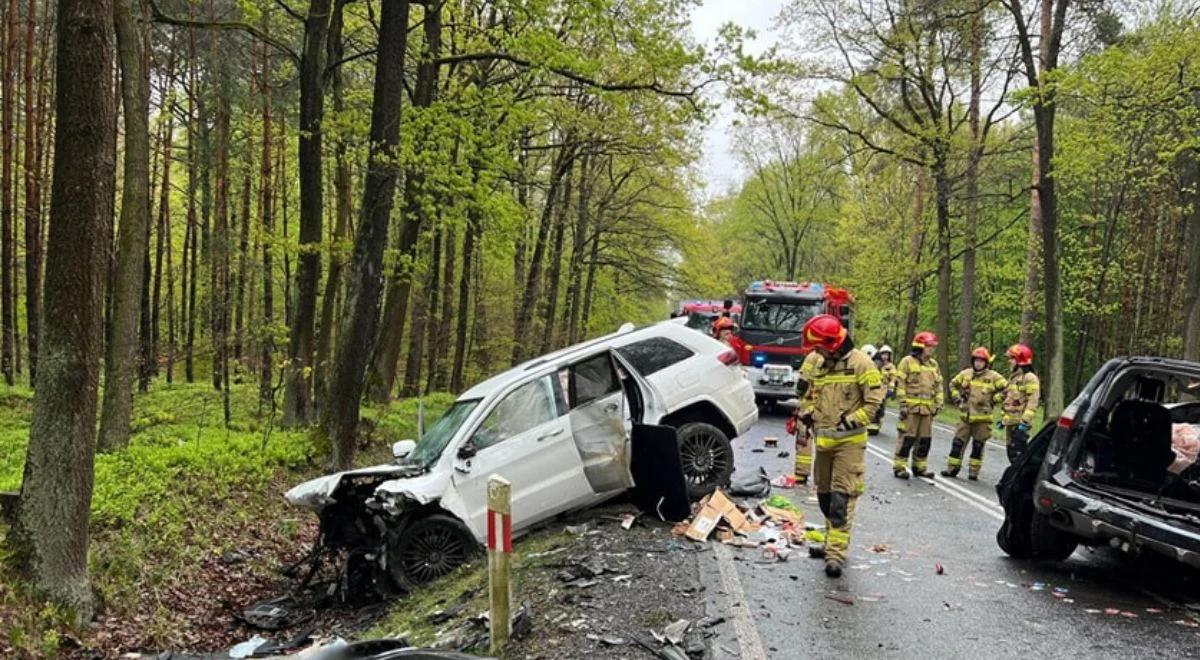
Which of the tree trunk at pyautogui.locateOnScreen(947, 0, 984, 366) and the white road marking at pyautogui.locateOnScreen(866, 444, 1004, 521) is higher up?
the tree trunk at pyautogui.locateOnScreen(947, 0, 984, 366)

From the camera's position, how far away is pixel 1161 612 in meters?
5.16

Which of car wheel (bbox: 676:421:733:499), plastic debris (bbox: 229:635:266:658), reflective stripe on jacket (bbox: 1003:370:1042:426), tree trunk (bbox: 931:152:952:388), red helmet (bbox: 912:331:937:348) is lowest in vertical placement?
plastic debris (bbox: 229:635:266:658)

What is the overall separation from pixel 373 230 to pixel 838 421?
6793 mm

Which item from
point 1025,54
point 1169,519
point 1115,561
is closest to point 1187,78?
point 1025,54

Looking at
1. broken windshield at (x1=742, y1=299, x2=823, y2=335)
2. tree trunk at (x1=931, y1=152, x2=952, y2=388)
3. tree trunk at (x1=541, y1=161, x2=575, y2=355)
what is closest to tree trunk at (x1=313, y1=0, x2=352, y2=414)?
broken windshield at (x1=742, y1=299, x2=823, y2=335)

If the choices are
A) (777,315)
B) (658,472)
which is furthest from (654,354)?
(777,315)

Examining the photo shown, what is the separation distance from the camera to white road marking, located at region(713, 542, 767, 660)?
4.37m

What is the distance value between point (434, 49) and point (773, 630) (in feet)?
35.1

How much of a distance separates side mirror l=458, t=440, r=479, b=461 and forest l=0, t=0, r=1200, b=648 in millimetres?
2828

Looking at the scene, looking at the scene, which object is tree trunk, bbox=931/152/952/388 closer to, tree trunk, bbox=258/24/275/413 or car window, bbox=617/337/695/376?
car window, bbox=617/337/695/376

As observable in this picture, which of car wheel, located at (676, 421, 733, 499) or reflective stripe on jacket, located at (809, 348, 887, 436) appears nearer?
reflective stripe on jacket, located at (809, 348, 887, 436)

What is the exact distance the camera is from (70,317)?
226 inches

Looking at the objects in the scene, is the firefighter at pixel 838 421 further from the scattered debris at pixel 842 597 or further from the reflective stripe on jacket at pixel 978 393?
the reflective stripe on jacket at pixel 978 393

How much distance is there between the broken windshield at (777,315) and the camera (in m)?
17.2
